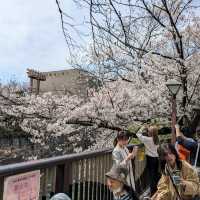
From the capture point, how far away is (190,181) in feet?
14.6

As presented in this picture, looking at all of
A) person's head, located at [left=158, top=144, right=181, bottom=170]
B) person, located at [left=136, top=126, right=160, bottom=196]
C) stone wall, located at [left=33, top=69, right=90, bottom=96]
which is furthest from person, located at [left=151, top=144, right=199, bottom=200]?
stone wall, located at [left=33, top=69, right=90, bottom=96]

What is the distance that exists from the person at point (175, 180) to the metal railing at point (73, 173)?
3.72 feet

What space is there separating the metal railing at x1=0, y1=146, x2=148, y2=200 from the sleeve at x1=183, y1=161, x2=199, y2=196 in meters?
1.40

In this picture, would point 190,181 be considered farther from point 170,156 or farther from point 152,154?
point 152,154

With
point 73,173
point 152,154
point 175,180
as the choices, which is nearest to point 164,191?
point 175,180

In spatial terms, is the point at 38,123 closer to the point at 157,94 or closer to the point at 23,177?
the point at 157,94

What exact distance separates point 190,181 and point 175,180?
174mm

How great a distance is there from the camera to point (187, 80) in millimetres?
16109

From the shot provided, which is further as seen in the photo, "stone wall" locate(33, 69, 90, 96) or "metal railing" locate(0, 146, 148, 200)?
"stone wall" locate(33, 69, 90, 96)

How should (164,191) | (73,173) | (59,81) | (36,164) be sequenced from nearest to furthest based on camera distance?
(36,164)
(164,191)
(73,173)
(59,81)

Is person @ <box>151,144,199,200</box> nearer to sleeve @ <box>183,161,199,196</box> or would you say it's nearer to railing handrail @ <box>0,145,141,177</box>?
sleeve @ <box>183,161,199,196</box>

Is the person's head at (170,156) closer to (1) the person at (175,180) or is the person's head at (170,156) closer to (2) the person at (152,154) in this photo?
(1) the person at (175,180)

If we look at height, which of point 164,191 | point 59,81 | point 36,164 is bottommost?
point 164,191

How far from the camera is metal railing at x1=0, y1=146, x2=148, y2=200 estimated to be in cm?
397
